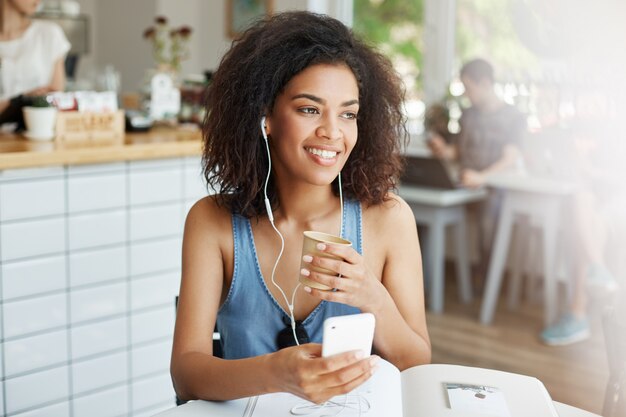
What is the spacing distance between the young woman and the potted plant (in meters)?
1.10

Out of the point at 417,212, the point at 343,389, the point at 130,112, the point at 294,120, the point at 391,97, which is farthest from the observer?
the point at 417,212

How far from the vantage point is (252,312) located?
4.66ft

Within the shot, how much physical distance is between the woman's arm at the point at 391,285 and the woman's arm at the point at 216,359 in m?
0.15

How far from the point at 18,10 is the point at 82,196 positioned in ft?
4.28

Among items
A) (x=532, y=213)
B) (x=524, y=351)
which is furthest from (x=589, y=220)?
(x=524, y=351)

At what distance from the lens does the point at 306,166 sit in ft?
4.49

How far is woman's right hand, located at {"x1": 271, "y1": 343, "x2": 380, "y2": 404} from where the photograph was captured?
983mm

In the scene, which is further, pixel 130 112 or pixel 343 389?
pixel 130 112

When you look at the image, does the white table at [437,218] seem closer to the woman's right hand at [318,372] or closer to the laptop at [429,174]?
the laptop at [429,174]

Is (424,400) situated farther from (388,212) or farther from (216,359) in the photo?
(388,212)

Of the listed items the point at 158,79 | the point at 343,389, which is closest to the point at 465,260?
the point at 158,79

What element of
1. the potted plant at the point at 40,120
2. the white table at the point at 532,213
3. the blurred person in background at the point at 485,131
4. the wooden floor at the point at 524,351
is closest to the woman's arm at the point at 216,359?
A: the potted plant at the point at 40,120

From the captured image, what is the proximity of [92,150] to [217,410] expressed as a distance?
1329mm

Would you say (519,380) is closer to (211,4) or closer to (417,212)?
(417,212)
